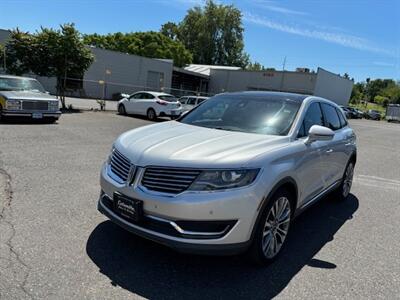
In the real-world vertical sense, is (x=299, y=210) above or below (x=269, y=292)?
above

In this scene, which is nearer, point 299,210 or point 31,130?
point 299,210

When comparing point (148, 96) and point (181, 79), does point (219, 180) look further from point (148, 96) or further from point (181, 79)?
point (181, 79)

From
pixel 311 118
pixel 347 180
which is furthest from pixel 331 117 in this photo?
pixel 347 180

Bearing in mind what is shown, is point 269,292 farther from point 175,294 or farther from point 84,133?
point 84,133

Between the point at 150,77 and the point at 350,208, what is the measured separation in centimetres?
3701

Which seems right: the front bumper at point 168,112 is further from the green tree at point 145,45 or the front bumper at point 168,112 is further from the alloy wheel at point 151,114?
the green tree at point 145,45

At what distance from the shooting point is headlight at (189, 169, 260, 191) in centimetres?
322

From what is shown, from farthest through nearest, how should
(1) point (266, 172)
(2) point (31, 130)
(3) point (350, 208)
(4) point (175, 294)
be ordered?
(2) point (31, 130) < (3) point (350, 208) < (1) point (266, 172) < (4) point (175, 294)

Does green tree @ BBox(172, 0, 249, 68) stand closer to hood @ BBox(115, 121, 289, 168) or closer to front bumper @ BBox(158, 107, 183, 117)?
front bumper @ BBox(158, 107, 183, 117)

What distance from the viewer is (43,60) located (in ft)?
62.2

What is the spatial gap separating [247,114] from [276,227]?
4.91ft

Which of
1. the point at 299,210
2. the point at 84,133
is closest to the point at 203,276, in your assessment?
the point at 299,210

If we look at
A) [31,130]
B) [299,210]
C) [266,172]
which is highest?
[266,172]

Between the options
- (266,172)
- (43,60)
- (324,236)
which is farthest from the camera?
(43,60)
